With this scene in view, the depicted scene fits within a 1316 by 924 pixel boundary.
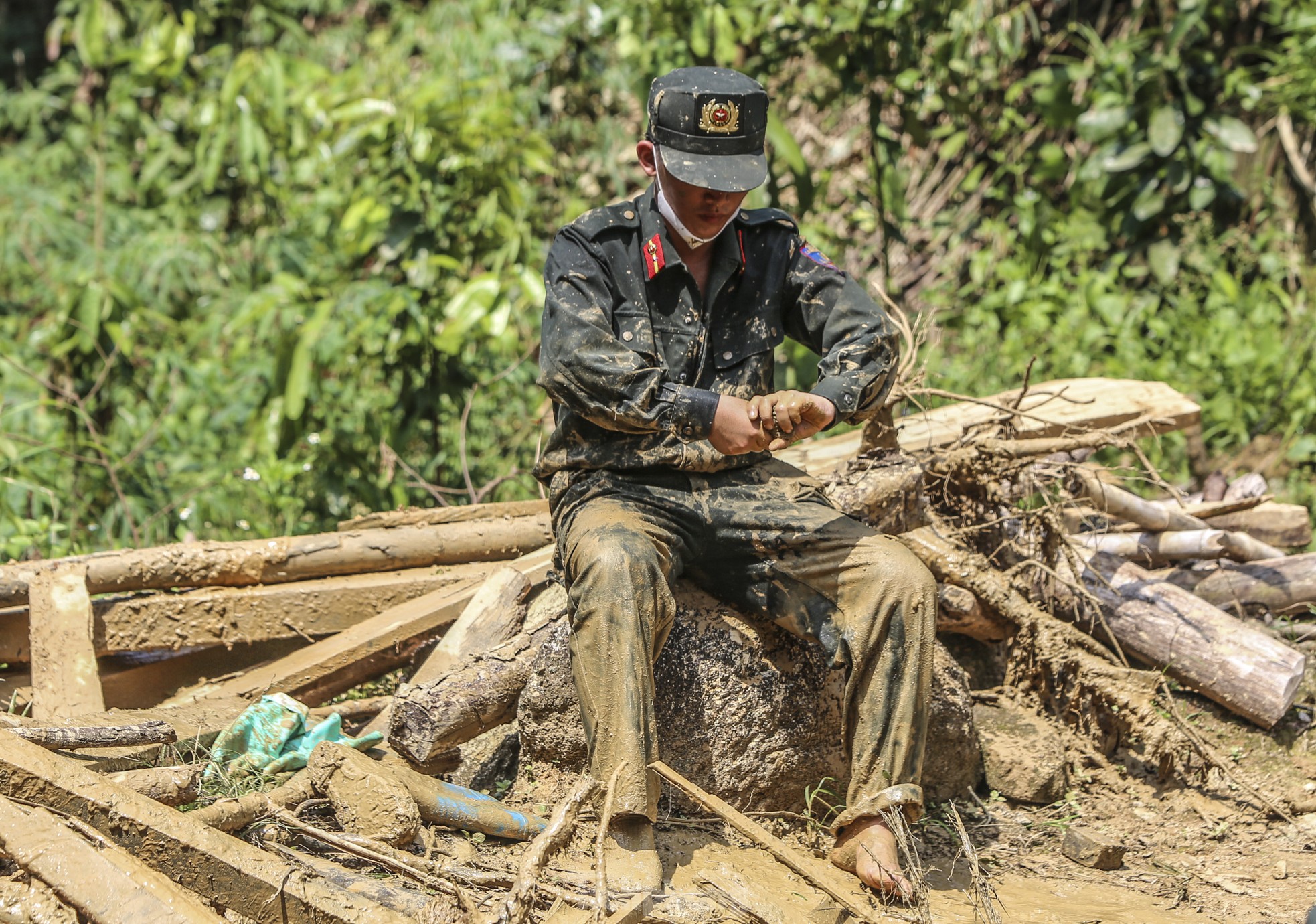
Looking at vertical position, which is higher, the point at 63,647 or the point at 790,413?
the point at 790,413

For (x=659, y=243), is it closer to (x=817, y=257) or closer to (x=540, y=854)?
(x=817, y=257)

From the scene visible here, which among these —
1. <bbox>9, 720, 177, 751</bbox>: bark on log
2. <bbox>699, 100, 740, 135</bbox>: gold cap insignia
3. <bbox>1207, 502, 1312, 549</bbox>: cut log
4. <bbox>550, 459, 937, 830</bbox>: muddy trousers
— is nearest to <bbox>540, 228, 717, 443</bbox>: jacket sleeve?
<bbox>550, 459, 937, 830</bbox>: muddy trousers

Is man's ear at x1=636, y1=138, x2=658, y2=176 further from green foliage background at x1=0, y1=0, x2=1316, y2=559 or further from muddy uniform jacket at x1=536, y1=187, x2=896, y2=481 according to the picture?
green foliage background at x1=0, y1=0, x2=1316, y2=559

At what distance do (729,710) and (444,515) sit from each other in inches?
61.3

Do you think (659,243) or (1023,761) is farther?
(1023,761)

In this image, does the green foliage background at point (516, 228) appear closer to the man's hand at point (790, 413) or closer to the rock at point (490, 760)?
the rock at point (490, 760)

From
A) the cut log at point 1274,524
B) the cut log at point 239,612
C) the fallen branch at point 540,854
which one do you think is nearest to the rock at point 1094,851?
the fallen branch at point 540,854

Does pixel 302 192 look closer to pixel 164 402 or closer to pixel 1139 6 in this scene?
pixel 164 402

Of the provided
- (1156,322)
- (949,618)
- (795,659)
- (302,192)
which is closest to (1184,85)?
(1156,322)

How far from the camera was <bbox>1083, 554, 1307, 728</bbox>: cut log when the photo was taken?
3.66m

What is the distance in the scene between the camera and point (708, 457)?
3129 millimetres

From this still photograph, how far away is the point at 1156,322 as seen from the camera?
20.3 ft

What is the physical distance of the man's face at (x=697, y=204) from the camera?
3.03 m

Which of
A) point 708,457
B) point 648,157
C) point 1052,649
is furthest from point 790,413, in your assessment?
point 1052,649
